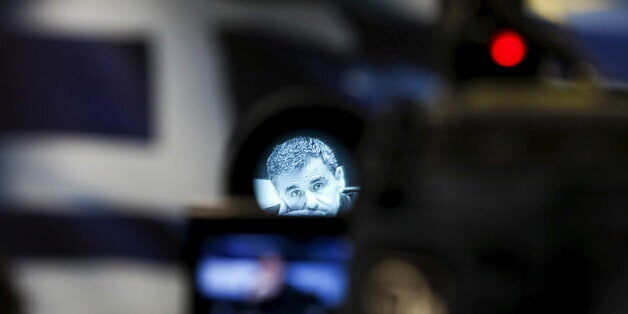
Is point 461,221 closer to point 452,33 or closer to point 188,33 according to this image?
point 452,33

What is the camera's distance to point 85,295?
1753 millimetres

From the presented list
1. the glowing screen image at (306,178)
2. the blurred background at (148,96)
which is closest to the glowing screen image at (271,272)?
the glowing screen image at (306,178)

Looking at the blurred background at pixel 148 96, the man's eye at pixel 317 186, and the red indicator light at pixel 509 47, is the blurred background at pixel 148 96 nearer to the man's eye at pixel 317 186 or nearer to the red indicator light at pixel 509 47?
the man's eye at pixel 317 186

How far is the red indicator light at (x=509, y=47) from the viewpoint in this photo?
0.74m

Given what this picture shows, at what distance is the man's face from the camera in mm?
1238

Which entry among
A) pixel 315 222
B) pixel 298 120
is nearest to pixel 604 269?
pixel 315 222

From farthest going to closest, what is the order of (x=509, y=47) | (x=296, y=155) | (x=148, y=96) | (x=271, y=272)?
(x=148, y=96), (x=296, y=155), (x=271, y=272), (x=509, y=47)

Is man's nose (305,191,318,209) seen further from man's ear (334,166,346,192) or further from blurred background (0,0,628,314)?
blurred background (0,0,628,314)

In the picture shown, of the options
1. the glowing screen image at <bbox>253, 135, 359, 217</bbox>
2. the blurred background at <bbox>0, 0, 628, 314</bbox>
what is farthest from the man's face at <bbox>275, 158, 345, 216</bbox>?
the blurred background at <bbox>0, 0, 628, 314</bbox>

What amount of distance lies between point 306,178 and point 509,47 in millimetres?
547

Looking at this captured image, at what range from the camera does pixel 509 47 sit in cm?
76

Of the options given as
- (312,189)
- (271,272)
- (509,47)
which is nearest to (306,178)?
(312,189)

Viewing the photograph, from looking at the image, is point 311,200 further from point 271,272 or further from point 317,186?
point 271,272

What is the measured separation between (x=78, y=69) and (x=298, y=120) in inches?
22.4
